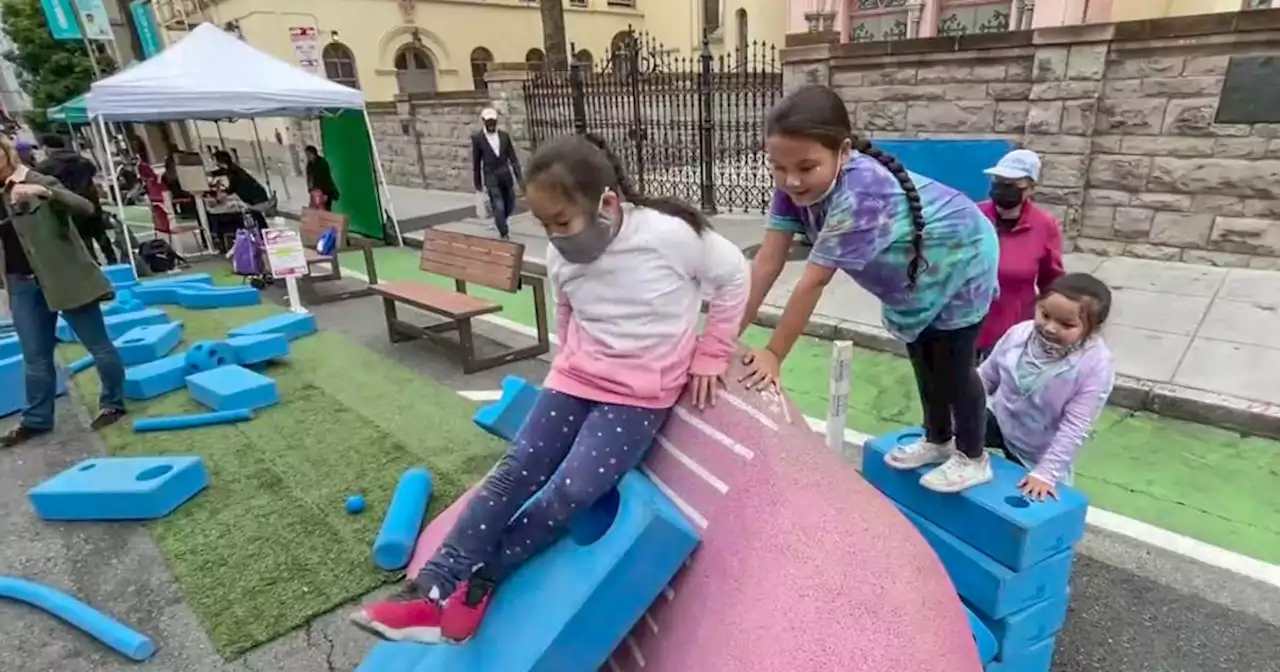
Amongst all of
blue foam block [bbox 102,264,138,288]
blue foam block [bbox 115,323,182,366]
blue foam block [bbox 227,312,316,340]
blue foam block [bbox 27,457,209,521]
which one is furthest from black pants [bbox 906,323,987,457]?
blue foam block [bbox 102,264,138,288]

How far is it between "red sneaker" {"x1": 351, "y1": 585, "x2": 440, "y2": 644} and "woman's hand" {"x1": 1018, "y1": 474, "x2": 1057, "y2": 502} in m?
1.85

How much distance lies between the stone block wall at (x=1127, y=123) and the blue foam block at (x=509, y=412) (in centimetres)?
612

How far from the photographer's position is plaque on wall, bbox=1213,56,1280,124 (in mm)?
5969

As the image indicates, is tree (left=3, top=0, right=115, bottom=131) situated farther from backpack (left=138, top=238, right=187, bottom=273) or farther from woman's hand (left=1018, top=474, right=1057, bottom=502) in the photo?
woman's hand (left=1018, top=474, right=1057, bottom=502)

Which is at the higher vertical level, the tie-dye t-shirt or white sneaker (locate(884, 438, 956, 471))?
the tie-dye t-shirt

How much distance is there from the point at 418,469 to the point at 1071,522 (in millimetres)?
3148

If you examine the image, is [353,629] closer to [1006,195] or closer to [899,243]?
[899,243]

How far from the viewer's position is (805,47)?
350 inches

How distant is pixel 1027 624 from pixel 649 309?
1.55 meters

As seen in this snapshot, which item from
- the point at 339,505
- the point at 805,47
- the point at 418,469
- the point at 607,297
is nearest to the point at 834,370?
the point at 607,297

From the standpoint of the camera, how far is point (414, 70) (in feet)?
88.9

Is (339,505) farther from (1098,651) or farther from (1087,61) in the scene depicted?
(1087,61)

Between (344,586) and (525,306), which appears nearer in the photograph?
(344,586)

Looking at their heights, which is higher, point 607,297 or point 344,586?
point 607,297
